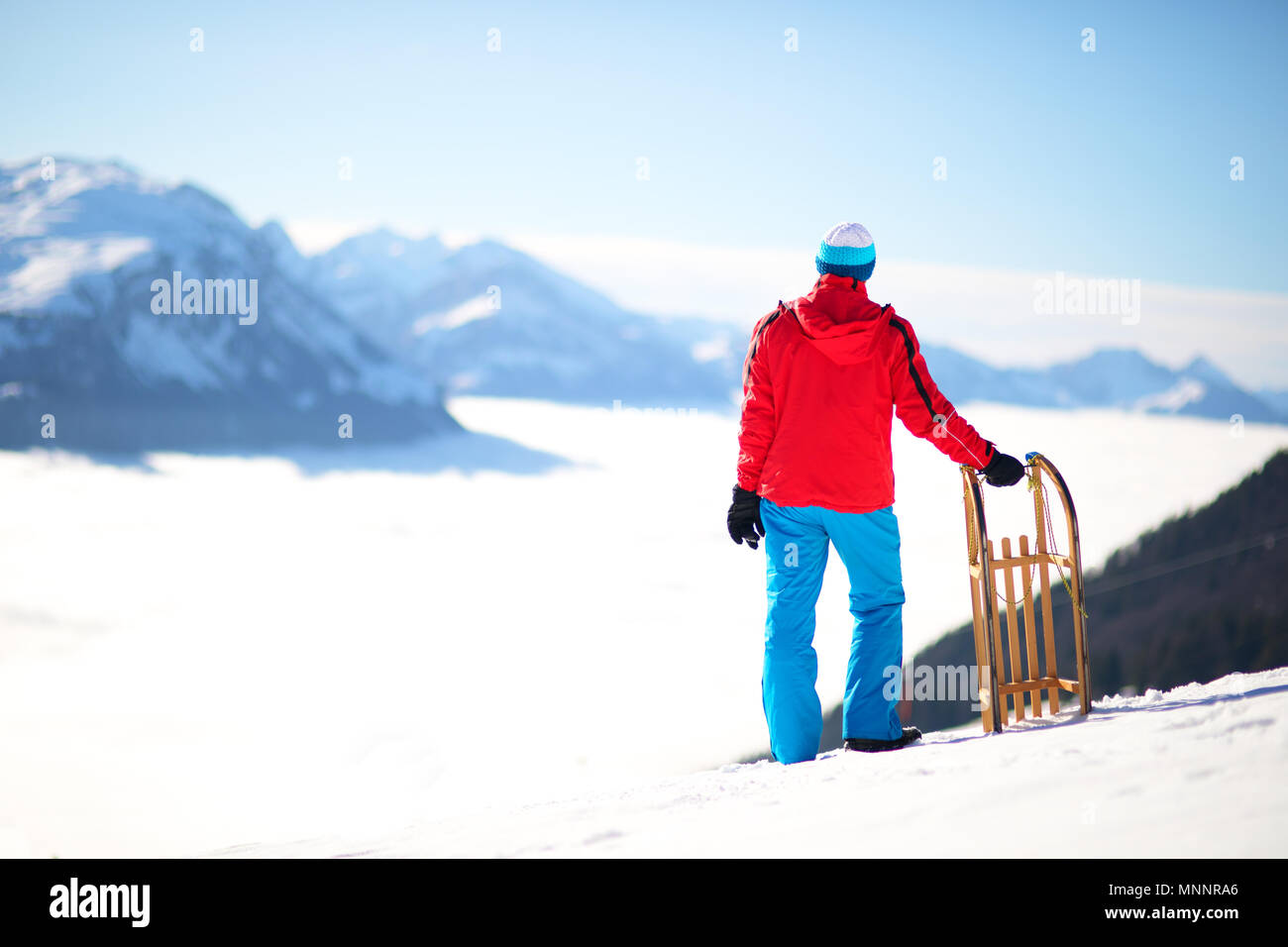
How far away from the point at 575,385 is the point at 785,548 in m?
173

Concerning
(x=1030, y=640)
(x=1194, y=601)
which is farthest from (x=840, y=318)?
(x=1194, y=601)

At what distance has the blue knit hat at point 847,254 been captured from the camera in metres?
3.28

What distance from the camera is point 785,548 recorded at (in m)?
3.32

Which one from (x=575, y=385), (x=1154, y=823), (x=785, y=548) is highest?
(x=575, y=385)

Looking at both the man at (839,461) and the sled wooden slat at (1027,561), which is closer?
the man at (839,461)

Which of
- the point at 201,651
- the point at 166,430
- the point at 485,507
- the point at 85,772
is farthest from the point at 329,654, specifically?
the point at 166,430

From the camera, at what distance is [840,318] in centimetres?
325

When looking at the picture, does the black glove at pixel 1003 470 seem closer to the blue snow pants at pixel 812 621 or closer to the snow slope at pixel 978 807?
the blue snow pants at pixel 812 621

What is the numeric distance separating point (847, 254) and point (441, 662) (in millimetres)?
47759

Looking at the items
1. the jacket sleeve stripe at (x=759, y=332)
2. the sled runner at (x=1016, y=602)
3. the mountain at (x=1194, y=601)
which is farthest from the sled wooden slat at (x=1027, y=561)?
the mountain at (x=1194, y=601)

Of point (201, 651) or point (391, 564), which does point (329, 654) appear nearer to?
point (201, 651)

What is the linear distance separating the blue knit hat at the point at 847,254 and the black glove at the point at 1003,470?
0.82 meters

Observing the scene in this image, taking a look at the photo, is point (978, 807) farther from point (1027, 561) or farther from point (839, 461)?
point (1027, 561)

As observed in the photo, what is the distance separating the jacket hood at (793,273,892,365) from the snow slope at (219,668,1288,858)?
1386 millimetres
